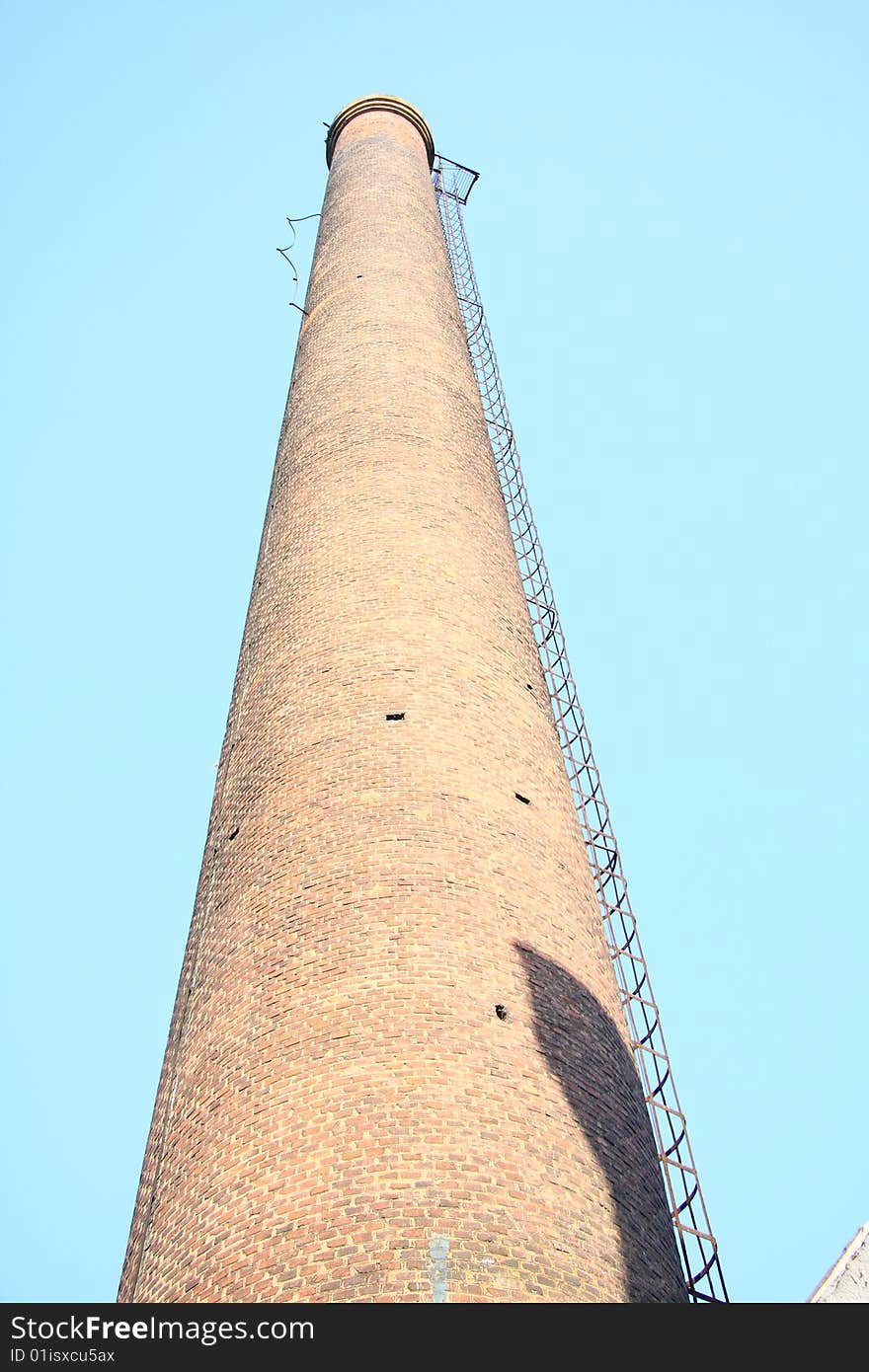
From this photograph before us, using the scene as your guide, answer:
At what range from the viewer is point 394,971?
5.93 meters

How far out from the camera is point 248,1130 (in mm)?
5633

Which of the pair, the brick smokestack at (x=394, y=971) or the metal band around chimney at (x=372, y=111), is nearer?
the brick smokestack at (x=394, y=971)

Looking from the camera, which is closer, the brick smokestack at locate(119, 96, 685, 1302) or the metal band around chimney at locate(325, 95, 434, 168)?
the brick smokestack at locate(119, 96, 685, 1302)

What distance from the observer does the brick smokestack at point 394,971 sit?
510 centimetres

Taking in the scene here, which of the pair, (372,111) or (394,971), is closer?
(394,971)

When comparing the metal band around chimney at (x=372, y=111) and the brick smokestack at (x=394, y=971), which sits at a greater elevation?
the metal band around chimney at (x=372, y=111)

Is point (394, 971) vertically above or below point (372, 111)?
below

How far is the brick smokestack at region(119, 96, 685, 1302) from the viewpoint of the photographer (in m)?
5.10

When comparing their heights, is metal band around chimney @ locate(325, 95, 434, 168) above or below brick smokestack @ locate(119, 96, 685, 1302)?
above

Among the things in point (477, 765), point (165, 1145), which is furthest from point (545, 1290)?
point (477, 765)
